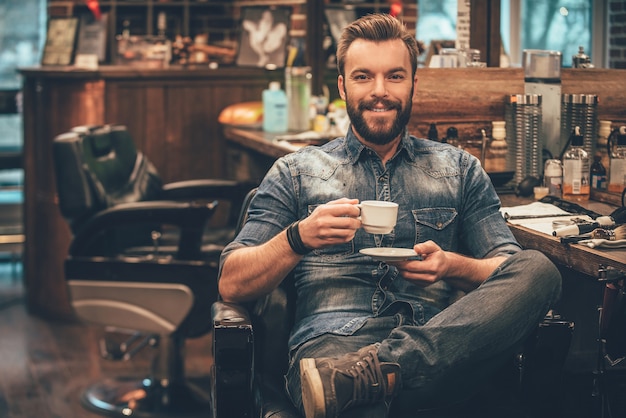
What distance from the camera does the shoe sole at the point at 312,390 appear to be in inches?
71.5

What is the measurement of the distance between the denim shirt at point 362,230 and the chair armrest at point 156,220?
1.08 m

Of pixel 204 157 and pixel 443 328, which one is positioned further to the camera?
pixel 204 157

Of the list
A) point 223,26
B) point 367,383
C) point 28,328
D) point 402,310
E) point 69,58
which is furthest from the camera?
point 223,26

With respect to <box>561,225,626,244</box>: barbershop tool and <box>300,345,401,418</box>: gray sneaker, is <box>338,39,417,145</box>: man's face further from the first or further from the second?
<box>300,345,401,418</box>: gray sneaker

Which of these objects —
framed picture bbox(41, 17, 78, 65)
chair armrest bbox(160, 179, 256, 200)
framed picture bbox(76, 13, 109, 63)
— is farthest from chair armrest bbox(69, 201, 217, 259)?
framed picture bbox(76, 13, 109, 63)

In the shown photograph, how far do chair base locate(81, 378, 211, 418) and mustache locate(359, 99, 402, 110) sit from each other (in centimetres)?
160

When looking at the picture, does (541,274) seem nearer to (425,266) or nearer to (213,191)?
(425,266)

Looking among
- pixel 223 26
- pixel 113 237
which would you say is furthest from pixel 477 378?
pixel 223 26

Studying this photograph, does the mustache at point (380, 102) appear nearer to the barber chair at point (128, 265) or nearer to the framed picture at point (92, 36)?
the barber chair at point (128, 265)

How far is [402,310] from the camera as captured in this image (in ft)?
7.16

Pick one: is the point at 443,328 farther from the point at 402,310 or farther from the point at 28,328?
the point at 28,328

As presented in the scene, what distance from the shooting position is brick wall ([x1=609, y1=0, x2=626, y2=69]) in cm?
633

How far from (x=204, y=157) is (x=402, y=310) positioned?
10.0ft

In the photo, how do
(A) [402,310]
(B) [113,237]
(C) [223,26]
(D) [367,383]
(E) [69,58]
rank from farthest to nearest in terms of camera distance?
1. (C) [223,26]
2. (E) [69,58]
3. (B) [113,237]
4. (A) [402,310]
5. (D) [367,383]
